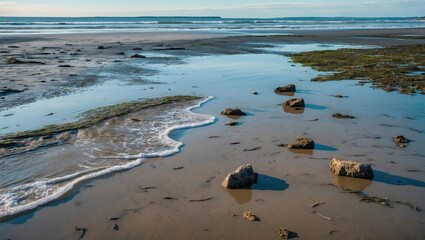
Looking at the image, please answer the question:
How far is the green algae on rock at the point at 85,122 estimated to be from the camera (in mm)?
8992

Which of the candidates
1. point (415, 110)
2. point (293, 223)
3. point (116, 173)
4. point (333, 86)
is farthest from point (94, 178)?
point (333, 86)

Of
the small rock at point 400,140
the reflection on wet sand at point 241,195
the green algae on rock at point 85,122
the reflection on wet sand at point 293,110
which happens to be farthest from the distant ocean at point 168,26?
the reflection on wet sand at point 241,195

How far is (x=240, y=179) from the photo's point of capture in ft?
21.3

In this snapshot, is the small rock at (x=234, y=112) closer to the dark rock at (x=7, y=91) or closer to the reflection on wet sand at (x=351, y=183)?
the reflection on wet sand at (x=351, y=183)

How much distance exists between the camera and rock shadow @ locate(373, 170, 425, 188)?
21.8 feet

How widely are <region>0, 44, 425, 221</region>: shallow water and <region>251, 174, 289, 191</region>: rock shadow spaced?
107 centimetres

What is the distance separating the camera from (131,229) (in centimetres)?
536

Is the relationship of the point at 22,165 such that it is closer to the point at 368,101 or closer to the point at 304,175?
the point at 304,175

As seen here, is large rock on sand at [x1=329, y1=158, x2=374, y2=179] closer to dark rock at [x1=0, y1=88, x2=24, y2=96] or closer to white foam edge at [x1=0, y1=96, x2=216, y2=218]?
white foam edge at [x1=0, y1=96, x2=216, y2=218]

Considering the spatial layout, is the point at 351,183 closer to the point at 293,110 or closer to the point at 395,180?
the point at 395,180

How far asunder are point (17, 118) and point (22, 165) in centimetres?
391

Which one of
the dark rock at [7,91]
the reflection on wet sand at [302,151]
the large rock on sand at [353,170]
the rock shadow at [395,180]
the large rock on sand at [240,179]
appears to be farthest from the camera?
the dark rock at [7,91]

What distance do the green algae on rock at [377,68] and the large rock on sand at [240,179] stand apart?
32.2 feet

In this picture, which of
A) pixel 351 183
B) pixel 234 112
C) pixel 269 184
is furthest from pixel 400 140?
pixel 234 112
